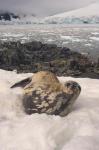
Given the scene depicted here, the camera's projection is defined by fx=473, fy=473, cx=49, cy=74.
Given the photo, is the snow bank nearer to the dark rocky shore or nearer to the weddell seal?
the weddell seal

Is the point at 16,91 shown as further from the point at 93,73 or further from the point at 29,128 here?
the point at 93,73

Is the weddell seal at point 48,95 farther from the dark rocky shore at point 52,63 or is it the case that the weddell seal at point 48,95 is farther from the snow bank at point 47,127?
the dark rocky shore at point 52,63

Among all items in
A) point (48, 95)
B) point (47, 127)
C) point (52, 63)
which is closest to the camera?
point (47, 127)

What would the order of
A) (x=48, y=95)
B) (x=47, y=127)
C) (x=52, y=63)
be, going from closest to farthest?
1. (x=47, y=127)
2. (x=48, y=95)
3. (x=52, y=63)

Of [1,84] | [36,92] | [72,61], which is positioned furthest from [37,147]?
[72,61]

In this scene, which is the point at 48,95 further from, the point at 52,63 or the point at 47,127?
the point at 52,63

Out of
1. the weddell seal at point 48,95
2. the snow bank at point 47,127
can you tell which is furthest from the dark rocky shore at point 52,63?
the snow bank at point 47,127

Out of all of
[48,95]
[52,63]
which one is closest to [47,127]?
[48,95]

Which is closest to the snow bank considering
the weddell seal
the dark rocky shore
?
the weddell seal
